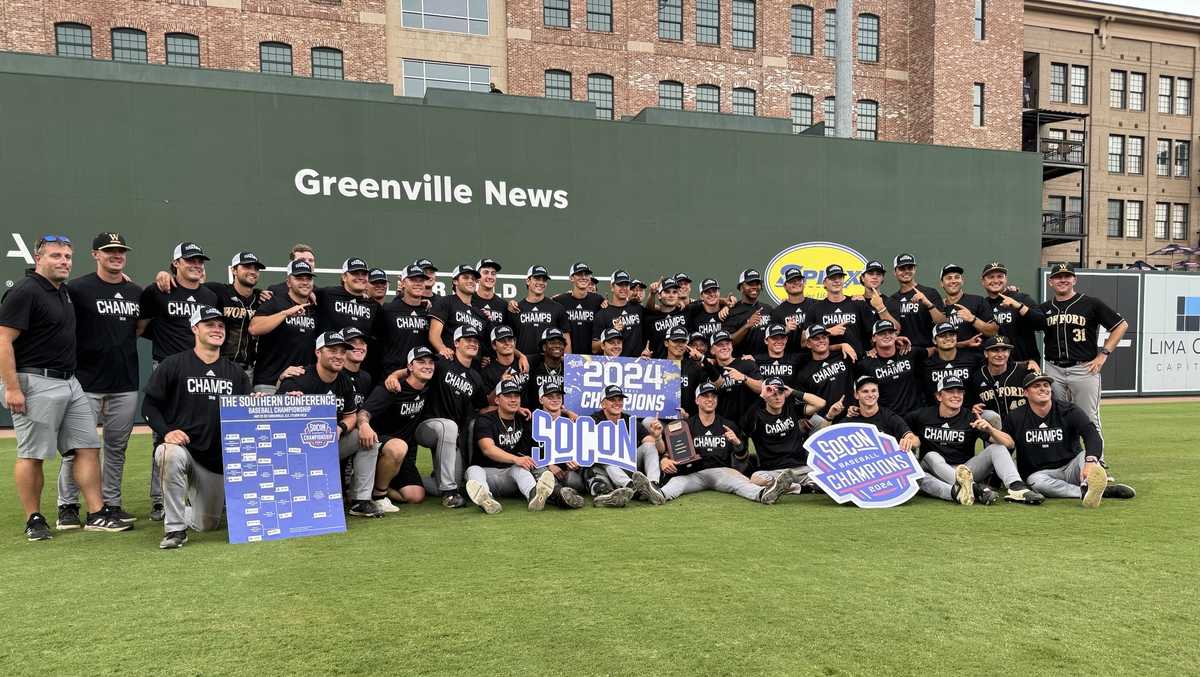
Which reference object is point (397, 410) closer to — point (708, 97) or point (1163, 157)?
point (708, 97)

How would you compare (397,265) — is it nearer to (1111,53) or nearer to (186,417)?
(186,417)

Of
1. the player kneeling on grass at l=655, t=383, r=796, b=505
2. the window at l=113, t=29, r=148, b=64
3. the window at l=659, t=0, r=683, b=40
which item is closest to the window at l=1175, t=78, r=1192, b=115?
the window at l=659, t=0, r=683, b=40

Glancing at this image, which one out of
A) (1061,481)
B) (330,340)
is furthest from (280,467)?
(1061,481)

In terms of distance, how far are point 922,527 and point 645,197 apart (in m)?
10.6

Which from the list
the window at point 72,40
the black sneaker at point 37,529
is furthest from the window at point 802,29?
the black sneaker at point 37,529

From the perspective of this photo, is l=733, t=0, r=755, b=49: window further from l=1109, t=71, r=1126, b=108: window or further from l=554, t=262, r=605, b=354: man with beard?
l=554, t=262, r=605, b=354: man with beard

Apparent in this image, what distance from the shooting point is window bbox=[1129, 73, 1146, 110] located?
3791cm

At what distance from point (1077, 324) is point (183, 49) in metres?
26.0

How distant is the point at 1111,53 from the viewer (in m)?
37.1

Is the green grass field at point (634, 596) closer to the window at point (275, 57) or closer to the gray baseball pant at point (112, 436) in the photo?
the gray baseball pant at point (112, 436)

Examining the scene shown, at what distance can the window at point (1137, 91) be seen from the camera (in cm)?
3791

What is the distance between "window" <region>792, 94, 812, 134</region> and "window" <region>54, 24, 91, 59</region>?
981 inches

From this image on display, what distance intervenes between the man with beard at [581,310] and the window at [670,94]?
2208 cm

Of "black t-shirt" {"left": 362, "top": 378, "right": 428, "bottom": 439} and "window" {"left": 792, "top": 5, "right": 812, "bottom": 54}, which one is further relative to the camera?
"window" {"left": 792, "top": 5, "right": 812, "bottom": 54}
